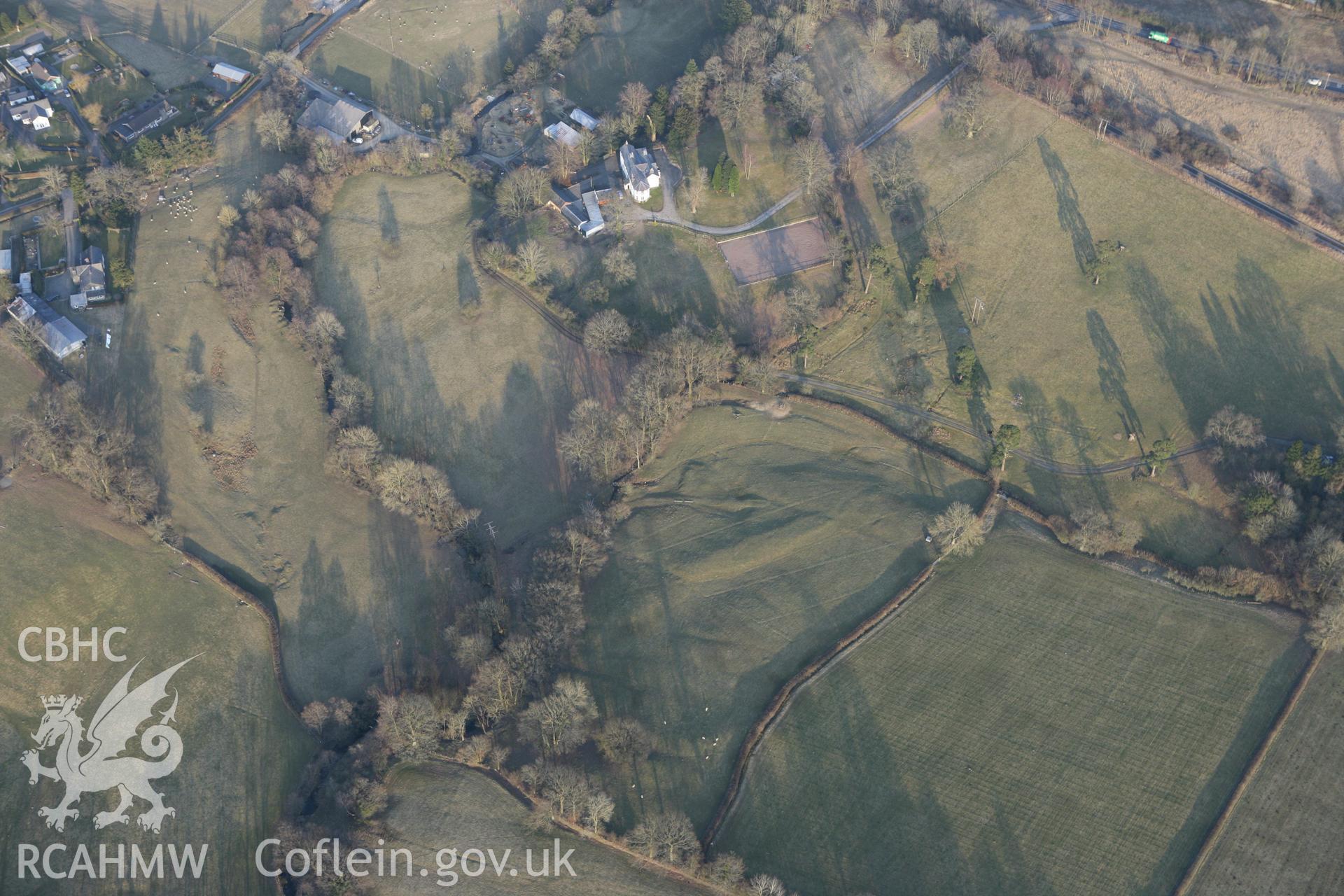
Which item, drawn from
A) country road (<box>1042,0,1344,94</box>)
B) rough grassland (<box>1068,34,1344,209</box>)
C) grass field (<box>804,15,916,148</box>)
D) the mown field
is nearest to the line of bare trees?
the mown field

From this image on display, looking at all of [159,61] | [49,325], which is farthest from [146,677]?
[159,61]

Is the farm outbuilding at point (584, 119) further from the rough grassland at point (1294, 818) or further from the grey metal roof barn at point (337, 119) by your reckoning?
the rough grassland at point (1294, 818)

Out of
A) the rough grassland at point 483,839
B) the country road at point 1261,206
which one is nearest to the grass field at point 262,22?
the rough grassland at point 483,839

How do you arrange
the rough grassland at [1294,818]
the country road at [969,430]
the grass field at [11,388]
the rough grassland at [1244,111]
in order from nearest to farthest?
the rough grassland at [1294,818]
the country road at [969,430]
the grass field at [11,388]
the rough grassland at [1244,111]

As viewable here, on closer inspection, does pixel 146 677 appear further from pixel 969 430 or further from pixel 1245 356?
pixel 1245 356

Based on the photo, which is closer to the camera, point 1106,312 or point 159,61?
point 1106,312

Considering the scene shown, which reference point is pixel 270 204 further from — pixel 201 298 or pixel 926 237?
pixel 926 237

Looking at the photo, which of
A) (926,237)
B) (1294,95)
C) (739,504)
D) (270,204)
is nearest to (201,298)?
(270,204)

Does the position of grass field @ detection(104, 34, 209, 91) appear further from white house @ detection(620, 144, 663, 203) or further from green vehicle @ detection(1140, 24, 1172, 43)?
green vehicle @ detection(1140, 24, 1172, 43)
